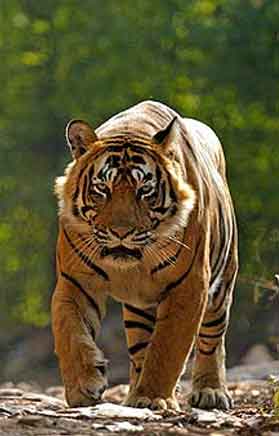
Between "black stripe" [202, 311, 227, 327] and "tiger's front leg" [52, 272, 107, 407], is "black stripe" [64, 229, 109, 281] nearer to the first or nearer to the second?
"tiger's front leg" [52, 272, 107, 407]

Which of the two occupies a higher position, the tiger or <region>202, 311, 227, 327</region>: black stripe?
the tiger

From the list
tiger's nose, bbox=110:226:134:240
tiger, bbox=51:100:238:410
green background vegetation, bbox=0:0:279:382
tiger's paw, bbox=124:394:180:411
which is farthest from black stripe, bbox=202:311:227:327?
green background vegetation, bbox=0:0:279:382

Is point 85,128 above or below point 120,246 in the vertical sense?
above

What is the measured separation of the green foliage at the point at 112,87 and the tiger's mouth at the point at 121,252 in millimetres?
7958

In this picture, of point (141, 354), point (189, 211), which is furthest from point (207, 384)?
point (189, 211)

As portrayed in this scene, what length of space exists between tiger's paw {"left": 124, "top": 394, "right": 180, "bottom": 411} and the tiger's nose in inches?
26.6

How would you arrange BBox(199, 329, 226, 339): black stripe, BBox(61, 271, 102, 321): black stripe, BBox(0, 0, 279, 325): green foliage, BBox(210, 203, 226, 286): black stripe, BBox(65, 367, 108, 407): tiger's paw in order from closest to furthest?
BBox(65, 367, 108, 407): tiger's paw
BBox(61, 271, 102, 321): black stripe
BBox(210, 203, 226, 286): black stripe
BBox(199, 329, 226, 339): black stripe
BBox(0, 0, 279, 325): green foliage

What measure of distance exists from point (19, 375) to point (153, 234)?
10.4 meters

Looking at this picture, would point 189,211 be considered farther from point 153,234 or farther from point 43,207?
point 43,207

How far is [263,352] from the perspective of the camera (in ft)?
52.0

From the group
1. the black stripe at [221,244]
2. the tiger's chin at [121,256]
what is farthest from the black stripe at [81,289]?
the black stripe at [221,244]

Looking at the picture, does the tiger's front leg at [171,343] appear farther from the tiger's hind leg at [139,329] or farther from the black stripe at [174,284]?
the tiger's hind leg at [139,329]

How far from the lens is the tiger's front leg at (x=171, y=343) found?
6.07 m

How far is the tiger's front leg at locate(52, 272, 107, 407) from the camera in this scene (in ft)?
20.0
